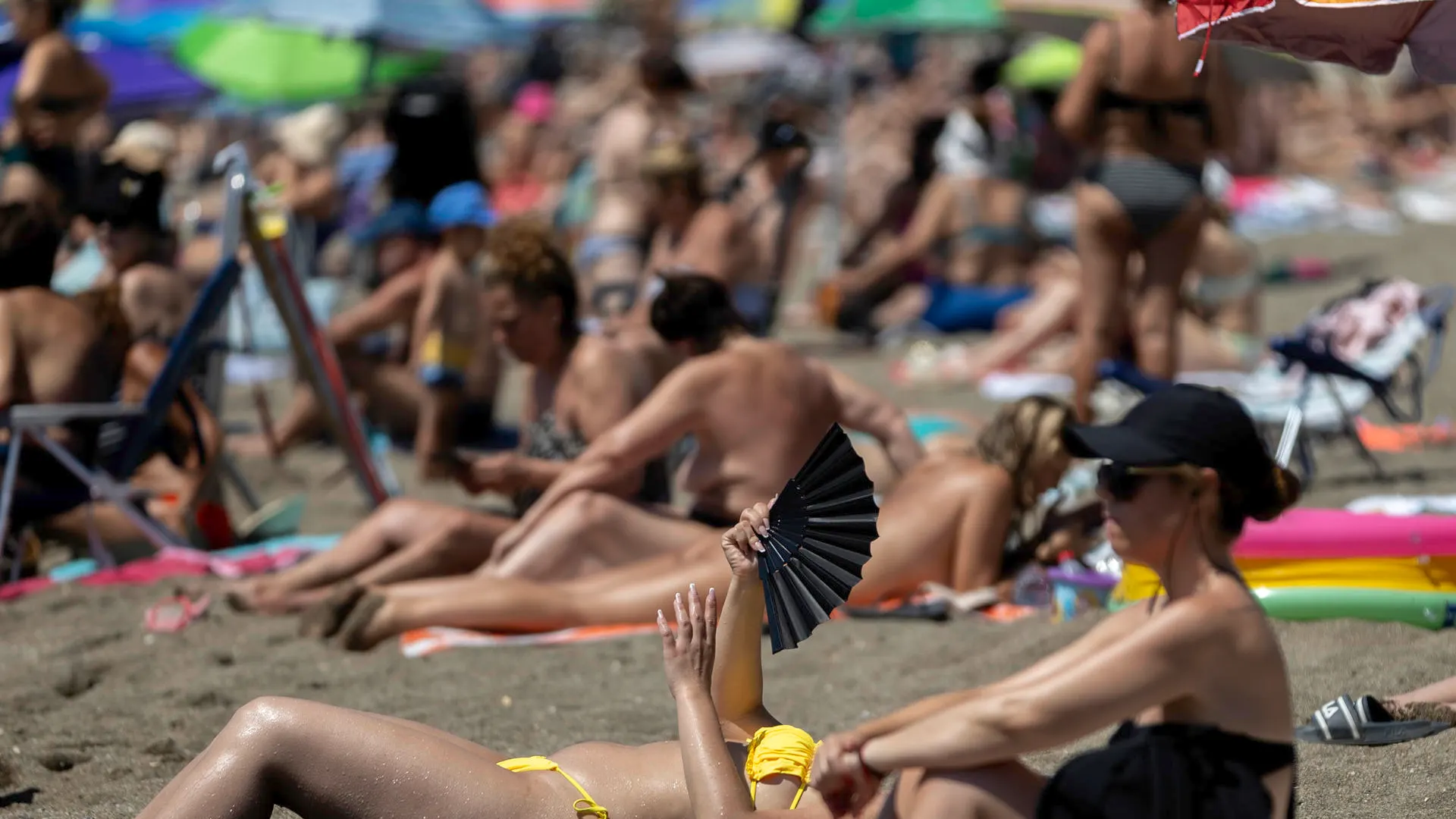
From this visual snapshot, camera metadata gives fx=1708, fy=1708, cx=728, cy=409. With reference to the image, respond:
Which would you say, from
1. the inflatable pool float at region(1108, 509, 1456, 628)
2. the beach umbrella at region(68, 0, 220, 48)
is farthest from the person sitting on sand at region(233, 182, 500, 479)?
the beach umbrella at region(68, 0, 220, 48)

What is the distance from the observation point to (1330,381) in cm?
611

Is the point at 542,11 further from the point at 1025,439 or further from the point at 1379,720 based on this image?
the point at 1379,720

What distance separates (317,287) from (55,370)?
9.79 ft

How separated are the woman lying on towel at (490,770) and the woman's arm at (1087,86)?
3574 millimetres

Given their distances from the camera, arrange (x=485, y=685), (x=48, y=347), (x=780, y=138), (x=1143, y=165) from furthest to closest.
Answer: (x=780, y=138)
(x=1143, y=165)
(x=48, y=347)
(x=485, y=685)

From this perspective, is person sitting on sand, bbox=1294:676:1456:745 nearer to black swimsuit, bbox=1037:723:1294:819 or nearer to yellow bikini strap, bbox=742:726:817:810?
black swimsuit, bbox=1037:723:1294:819

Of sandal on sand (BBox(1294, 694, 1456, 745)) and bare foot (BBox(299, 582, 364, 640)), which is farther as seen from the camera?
bare foot (BBox(299, 582, 364, 640))

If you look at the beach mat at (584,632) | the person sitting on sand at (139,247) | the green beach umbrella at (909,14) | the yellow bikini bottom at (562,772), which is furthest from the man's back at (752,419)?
the green beach umbrella at (909,14)

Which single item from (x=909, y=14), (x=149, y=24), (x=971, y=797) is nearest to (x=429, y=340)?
(x=971, y=797)

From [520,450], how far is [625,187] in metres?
3.57

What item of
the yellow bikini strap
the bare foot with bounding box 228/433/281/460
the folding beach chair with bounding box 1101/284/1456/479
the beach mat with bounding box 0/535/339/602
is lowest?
the bare foot with bounding box 228/433/281/460

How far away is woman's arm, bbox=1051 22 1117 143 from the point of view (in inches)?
229

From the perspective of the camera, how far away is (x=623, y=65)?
68.0 feet

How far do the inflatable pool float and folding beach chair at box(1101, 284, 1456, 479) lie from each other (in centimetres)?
139
